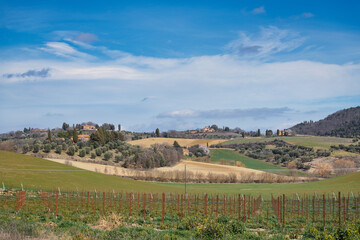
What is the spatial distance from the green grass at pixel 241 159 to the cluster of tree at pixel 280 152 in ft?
17.6

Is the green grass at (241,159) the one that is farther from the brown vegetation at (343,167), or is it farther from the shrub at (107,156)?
the shrub at (107,156)

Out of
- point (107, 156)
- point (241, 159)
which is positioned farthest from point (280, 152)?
point (107, 156)

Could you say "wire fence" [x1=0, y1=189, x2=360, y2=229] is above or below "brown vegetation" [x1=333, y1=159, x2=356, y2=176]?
above

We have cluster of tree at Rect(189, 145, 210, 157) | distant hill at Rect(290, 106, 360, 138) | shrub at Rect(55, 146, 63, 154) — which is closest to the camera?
shrub at Rect(55, 146, 63, 154)

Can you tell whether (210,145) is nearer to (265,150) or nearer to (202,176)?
(265,150)

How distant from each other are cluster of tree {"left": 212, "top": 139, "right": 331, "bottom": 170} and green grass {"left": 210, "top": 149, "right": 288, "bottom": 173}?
5.38m

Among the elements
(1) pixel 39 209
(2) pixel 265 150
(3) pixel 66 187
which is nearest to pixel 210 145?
(2) pixel 265 150

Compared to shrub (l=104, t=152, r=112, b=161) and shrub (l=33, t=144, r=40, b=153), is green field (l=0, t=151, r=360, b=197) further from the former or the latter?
shrub (l=104, t=152, r=112, b=161)

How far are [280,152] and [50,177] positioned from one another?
3371 inches

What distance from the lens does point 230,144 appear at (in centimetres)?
15088

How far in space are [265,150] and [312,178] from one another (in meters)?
44.7

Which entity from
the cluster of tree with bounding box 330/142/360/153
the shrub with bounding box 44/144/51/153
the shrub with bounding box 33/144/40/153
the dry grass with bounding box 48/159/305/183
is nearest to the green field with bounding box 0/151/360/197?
the dry grass with bounding box 48/159/305/183

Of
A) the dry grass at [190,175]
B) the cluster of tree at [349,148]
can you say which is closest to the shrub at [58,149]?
the dry grass at [190,175]

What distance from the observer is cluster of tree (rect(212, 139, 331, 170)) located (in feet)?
375
